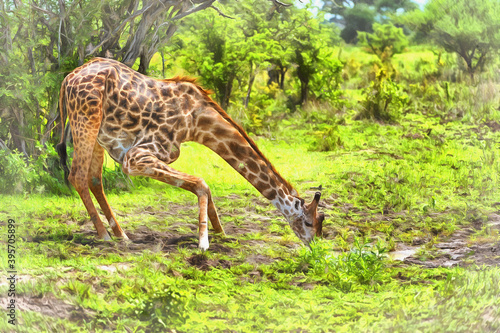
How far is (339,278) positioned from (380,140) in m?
3.52

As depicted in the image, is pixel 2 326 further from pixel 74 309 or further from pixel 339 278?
pixel 339 278

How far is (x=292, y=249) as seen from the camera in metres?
6.30

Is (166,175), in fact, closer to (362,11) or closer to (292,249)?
(292,249)

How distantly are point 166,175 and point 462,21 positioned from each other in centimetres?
419

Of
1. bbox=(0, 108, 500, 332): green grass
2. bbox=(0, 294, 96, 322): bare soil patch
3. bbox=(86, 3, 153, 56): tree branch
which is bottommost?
bbox=(0, 294, 96, 322): bare soil patch

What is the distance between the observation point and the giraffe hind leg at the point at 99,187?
20.7 ft

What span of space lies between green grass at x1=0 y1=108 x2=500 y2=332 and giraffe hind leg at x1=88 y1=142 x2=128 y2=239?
26 cm

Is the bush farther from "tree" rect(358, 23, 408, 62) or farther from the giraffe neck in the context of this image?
"tree" rect(358, 23, 408, 62)

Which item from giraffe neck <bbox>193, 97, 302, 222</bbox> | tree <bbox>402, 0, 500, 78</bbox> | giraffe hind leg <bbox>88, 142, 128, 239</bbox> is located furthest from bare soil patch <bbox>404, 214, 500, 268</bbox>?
giraffe hind leg <bbox>88, 142, 128, 239</bbox>

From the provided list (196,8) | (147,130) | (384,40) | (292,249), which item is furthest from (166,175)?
(384,40)

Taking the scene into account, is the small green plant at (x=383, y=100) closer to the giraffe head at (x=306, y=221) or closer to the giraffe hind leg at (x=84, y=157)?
the giraffe head at (x=306, y=221)

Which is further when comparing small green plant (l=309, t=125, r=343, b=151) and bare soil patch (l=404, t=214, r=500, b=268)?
small green plant (l=309, t=125, r=343, b=151)

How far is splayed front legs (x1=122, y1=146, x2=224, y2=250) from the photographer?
5875mm

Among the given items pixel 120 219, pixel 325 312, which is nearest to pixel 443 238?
pixel 325 312
